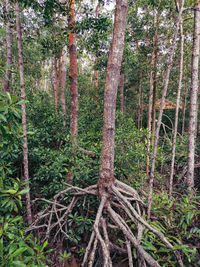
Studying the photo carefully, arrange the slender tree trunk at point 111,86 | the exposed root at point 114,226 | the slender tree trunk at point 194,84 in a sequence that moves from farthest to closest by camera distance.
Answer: the slender tree trunk at point 194,84 → the slender tree trunk at point 111,86 → the exposed root at point 114,226

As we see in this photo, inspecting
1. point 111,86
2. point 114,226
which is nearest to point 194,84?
point 111,86

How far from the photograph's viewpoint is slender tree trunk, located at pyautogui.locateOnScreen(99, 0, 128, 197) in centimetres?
249

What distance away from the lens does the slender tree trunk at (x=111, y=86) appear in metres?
2.49

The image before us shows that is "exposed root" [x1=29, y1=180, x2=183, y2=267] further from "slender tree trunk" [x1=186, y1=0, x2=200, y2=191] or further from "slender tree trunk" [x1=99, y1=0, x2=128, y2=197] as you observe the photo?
"slender tree trunk" [x1=186, y1=0, x2=200, y2=191]

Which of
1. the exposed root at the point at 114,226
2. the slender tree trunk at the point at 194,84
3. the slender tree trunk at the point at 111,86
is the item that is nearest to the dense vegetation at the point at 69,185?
the exposed root at the point at 114,226

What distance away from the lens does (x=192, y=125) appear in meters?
3.94

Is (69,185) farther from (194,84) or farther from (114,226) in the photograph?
(194,84)

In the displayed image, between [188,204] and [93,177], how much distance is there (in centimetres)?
196

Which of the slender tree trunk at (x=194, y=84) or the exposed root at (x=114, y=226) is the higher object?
the slender tree trunk at (x=194, y=84)

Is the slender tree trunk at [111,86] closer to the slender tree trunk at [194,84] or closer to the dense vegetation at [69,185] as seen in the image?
the dense vegetation at [69,185]

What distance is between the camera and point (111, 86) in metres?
2.54

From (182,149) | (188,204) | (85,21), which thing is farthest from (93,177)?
(182,149)

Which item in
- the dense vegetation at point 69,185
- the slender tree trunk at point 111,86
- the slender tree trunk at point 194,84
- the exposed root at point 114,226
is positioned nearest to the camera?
the dense vegetation at point 69,185

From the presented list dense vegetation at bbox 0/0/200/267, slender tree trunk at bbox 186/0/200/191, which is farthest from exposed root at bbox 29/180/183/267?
slender tree trunk at bbox 186/0/200/191
